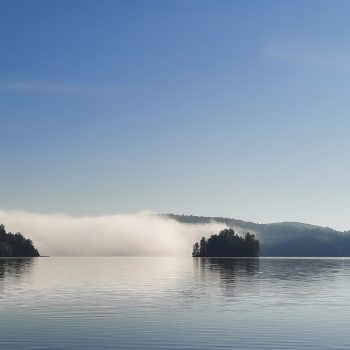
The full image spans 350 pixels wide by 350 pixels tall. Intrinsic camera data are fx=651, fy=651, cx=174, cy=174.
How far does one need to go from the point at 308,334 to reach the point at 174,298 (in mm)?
35643

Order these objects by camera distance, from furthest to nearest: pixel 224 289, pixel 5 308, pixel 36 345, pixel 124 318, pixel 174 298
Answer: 1. pixel 224 289
2. pixel 174 298
3. pixel 5 308
4. pixel 124 318
5. pixel 36 345

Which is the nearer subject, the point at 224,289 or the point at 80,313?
the point at 80,313

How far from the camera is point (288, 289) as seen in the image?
10456 cm

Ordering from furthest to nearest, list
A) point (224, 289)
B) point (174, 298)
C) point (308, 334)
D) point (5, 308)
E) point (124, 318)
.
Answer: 1. point (224, 289)
2. point (174, 298)
3. point (5, 308)
4. point (124, 318)
5. point (308, 334)

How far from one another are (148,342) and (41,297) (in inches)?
1634

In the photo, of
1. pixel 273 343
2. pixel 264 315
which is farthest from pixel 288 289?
pixel 273 343

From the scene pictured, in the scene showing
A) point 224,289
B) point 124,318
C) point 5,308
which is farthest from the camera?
point 224,289

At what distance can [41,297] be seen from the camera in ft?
288

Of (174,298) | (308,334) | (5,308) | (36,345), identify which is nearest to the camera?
(36,345)

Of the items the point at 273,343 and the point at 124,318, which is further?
the point at 124,318

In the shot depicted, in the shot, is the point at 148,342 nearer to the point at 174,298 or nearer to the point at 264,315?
the point at 264,315

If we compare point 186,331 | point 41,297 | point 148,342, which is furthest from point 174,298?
point 148,342

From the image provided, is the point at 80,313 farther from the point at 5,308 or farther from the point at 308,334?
the point at 308,334

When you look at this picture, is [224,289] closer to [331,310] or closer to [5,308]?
[331,310]
